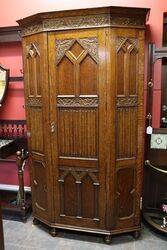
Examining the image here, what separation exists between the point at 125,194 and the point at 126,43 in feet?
4.40

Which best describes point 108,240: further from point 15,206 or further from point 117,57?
point 117,57

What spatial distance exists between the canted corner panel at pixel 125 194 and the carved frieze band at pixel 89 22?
4.05 feet

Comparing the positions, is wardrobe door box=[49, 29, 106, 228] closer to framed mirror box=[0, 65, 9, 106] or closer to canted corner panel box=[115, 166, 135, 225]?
canted corner panel box=[115, 166, 135, 225]

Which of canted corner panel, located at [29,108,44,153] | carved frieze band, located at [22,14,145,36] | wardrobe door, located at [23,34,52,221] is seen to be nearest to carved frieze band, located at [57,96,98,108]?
wardrobe door, located at [23,34,52,221]

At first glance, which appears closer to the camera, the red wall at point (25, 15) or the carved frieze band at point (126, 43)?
the carved frieze band at point (126, 43)

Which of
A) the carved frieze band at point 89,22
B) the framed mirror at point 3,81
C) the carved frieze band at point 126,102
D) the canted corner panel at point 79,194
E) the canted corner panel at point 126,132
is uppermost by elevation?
the carved frieze band at point 89,22

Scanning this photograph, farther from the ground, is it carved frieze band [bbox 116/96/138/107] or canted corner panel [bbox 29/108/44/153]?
carved frieze band [bbox 116/96/138/107]

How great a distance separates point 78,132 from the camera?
7.29 feet

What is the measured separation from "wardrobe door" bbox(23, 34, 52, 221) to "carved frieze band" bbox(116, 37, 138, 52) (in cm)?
62

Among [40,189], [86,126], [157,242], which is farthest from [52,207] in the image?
[157,242]

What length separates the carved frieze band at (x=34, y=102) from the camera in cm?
229

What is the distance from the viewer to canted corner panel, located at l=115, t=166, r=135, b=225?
2.27 m

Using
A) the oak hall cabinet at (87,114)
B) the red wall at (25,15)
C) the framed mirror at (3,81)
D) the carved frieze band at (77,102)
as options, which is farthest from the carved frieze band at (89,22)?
the framed mirror at (3,81)

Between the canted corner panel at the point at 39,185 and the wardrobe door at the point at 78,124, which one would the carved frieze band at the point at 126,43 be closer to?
the wardrobe door at the point at 78,124
